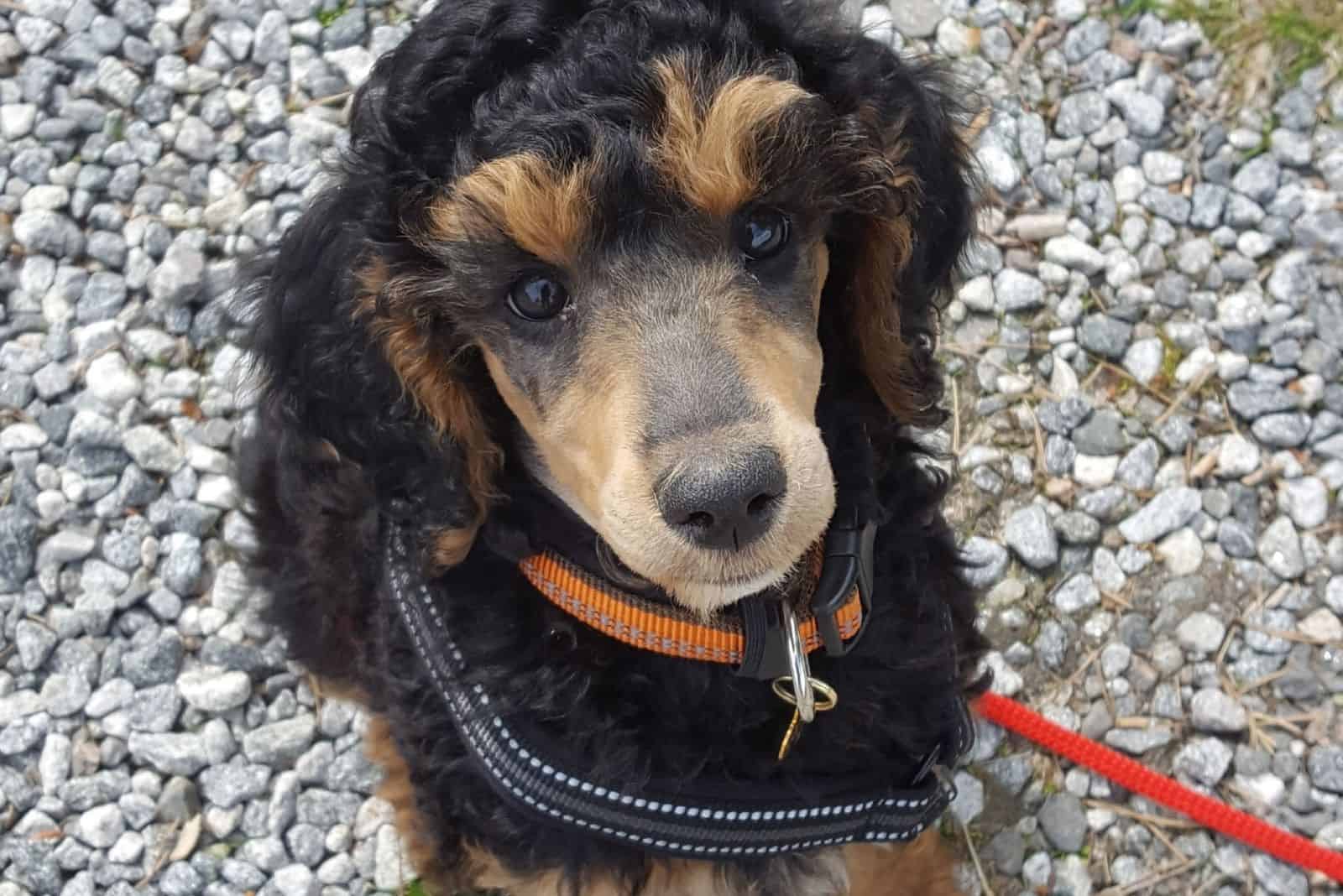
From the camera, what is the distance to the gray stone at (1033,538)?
13.8 feet

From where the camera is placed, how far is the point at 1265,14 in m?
4.94

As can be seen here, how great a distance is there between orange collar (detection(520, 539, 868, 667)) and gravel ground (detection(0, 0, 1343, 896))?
1073 mm

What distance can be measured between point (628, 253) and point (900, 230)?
55 centimetres

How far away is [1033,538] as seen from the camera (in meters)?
4.21

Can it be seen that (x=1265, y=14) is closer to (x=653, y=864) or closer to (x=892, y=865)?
(x=892, y=865)

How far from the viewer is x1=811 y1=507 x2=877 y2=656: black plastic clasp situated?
2.60 m

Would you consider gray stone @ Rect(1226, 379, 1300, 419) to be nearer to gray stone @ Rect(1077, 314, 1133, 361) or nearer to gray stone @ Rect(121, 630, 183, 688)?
gray stone @ Rect(1077, 314, 1133, 361)

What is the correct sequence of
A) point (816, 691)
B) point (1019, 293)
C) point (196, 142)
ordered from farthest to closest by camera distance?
point (196, 142), point (1019, 293), point (816, 691)

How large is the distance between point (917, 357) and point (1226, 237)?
8.11 ft

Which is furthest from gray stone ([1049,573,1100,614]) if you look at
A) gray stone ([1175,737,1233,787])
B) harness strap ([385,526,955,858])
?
harness strap ([385,526,955,858])

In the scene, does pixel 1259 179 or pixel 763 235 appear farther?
pixel 1259 179

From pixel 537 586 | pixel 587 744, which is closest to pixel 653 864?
pixel 587 744

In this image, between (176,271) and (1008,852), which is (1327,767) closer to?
(1008,852)

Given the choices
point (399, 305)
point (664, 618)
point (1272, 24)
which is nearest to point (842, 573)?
point (664, 618)
